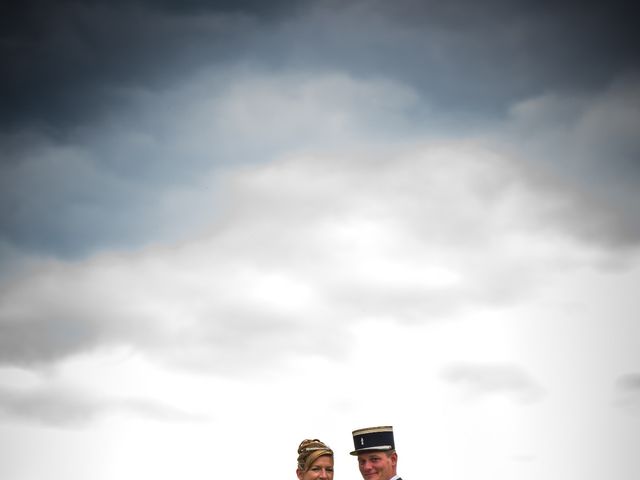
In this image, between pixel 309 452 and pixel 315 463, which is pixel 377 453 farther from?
pixel 309 452

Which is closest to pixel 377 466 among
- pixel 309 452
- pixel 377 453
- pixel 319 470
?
pixel 377 453

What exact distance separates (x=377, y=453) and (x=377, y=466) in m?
0.25

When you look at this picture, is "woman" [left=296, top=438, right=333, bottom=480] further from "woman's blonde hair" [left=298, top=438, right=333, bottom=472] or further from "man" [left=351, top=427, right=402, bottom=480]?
"man" [left=351, top=427, right=402, bottom=480]

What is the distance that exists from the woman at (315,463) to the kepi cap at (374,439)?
0.58 m

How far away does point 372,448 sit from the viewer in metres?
13.6

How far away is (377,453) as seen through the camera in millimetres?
13648

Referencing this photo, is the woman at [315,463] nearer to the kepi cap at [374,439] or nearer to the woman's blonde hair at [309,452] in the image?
the woman's blonde hair at [309,452]

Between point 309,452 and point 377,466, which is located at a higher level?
point 309,452

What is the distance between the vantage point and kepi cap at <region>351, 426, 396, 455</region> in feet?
44.8

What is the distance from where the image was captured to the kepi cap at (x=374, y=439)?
13.6 metres

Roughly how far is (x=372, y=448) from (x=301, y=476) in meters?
1.57

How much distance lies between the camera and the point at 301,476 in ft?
45.9

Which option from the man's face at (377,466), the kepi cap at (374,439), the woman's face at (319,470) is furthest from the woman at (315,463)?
the man's face at (377,466)

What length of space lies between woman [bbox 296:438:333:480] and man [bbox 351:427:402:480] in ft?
1.94
